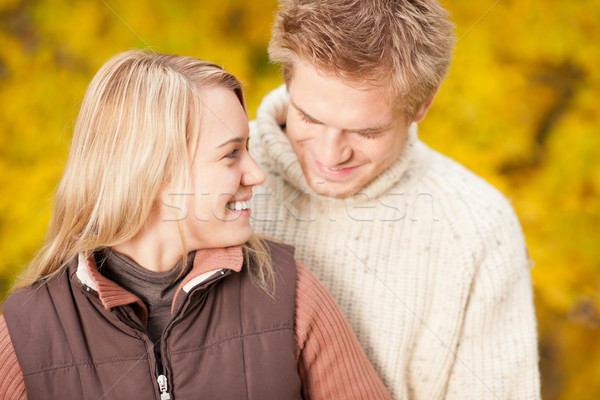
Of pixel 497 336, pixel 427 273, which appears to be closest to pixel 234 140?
pixel 427 273

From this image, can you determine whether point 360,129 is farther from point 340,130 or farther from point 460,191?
point 460,191

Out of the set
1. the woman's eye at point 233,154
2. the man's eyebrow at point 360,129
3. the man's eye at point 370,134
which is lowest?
the woman's eye at point 233,154

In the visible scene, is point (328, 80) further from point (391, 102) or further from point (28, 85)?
point (28, 85)

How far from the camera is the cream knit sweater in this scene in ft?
7.16

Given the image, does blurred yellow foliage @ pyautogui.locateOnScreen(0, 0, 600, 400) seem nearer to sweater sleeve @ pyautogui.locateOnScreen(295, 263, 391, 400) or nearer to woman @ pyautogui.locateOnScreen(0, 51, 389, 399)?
woman @ pyautogui.locateOnScreen(0, 51, 389, 399)

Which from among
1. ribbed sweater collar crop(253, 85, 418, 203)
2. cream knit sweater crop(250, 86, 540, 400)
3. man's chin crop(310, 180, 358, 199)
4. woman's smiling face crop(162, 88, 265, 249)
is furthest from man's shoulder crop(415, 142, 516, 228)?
woman's smiling face crop(162, 88, 265, 249)

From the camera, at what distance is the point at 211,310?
179 centimetres

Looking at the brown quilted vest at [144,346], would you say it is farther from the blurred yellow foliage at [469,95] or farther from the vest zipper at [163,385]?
the blurred yellow foliage at [469,95]

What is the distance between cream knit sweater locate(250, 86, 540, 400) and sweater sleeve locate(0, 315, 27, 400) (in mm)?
1043

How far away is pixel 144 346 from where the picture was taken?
1705mm

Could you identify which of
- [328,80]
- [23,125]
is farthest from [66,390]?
[23,125]

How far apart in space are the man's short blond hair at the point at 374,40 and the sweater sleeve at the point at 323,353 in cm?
68

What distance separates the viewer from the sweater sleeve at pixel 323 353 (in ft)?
6.03

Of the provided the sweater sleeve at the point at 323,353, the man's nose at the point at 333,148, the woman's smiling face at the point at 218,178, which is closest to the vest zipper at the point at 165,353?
the woman's smiling face at the point at 218,178
